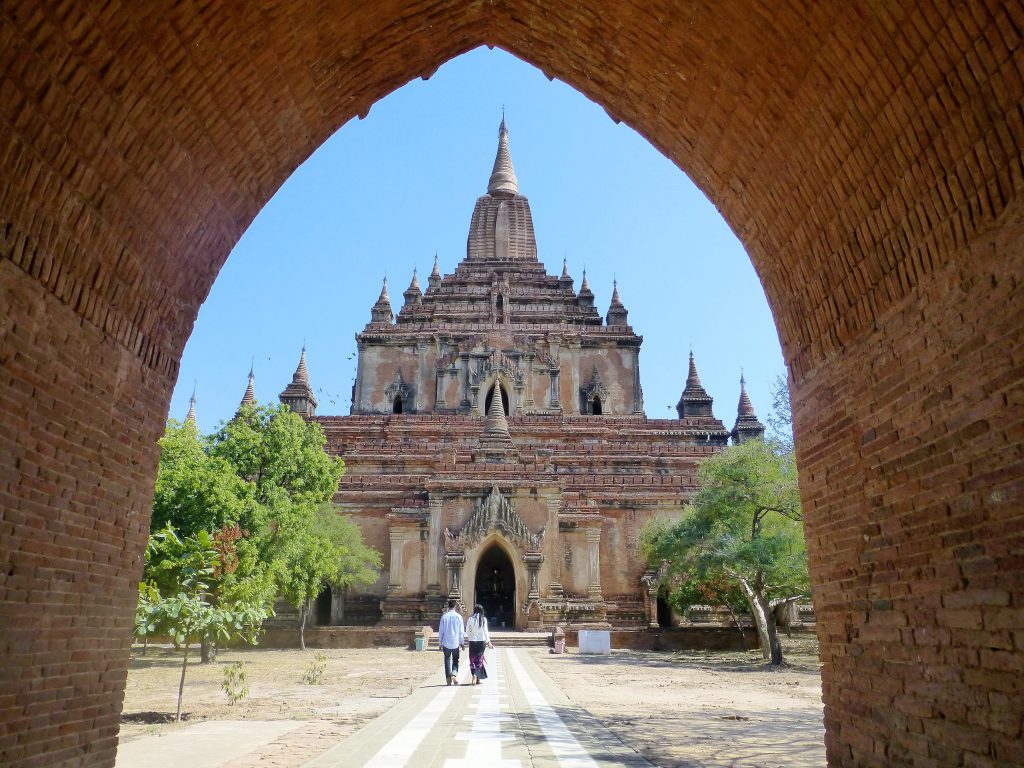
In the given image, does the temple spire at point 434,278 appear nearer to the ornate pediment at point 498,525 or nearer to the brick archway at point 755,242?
the ornate pediment at point 498,525

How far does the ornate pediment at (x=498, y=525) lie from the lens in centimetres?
2930

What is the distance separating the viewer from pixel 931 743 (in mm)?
4828

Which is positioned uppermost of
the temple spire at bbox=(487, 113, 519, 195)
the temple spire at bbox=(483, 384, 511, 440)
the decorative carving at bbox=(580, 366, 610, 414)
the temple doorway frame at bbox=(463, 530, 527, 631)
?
the temple spire at bbox=(487, 113, 519, 195)

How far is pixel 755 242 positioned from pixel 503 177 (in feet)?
186

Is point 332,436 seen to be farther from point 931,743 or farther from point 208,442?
point 931,743

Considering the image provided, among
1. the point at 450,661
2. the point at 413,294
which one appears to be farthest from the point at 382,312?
the point at 450,661

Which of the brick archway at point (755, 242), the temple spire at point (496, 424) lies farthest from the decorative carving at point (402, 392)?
the brick archway at point (755, 242)

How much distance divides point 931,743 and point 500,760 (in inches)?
168

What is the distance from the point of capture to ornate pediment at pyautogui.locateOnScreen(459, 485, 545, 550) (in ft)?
96.1

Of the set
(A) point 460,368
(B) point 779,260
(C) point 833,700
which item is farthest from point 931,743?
(A) point 460,368

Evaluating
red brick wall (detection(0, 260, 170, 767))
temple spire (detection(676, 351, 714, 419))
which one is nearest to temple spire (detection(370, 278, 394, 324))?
temple spire (detection(676, 351, 714, 419))

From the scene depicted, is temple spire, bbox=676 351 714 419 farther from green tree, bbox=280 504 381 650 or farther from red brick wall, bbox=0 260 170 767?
red brick wall, bbox=0 260 170 767

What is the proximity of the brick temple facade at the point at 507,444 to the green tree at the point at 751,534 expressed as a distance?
6195 millimetres

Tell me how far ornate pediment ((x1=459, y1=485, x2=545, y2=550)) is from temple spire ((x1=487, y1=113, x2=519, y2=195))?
117 feet
